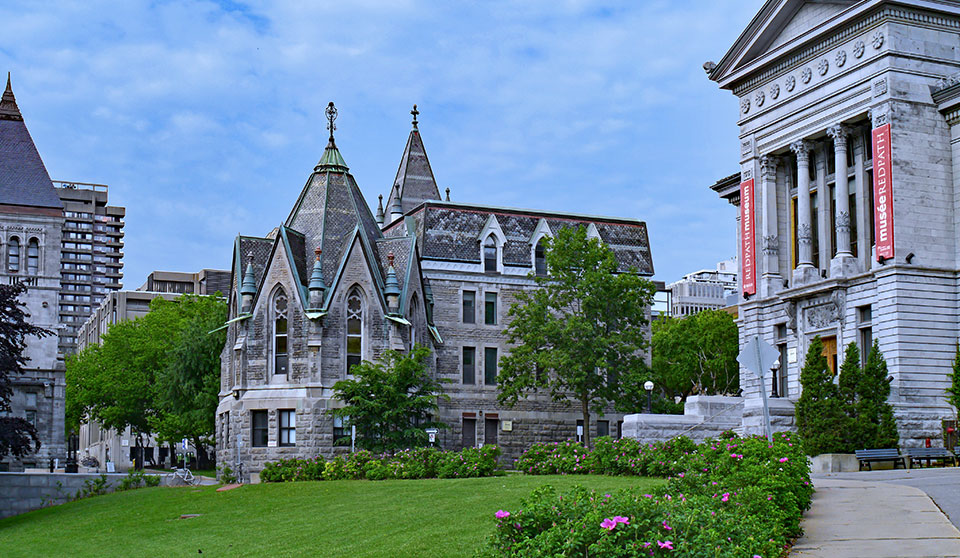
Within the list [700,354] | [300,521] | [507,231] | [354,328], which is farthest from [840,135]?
[700,354]

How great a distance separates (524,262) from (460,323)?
180 inches

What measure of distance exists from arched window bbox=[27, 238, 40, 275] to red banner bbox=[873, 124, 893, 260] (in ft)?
219

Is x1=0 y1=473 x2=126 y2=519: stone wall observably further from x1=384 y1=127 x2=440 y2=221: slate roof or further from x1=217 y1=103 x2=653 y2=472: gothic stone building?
x1=384 y1=127 x2=440 y2=221: slate roof

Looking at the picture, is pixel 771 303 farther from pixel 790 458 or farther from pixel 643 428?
pixel 790 458

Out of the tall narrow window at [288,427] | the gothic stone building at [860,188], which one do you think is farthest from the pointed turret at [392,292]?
→ the gothic stone building at [860,188]

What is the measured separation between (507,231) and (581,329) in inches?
366

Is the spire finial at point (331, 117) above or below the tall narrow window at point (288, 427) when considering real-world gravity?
above

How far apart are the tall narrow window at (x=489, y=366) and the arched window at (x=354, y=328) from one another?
8396 mm

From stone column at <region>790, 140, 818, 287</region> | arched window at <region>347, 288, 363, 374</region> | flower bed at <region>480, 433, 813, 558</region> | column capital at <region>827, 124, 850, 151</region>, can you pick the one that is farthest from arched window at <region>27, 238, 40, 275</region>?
flower bed at <region>480, 433, 813, 558</region>

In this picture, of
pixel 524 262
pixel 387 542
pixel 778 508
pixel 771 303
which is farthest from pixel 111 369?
pixel 778 508

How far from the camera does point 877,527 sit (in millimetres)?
17391

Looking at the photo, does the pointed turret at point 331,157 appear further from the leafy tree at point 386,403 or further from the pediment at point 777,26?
the pediment at point 777,26

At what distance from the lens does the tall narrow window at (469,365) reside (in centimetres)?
5491

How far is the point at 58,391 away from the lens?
87.9 metres
